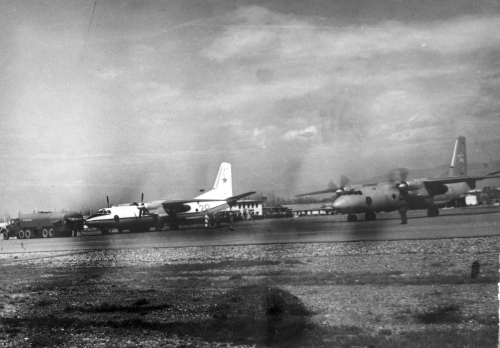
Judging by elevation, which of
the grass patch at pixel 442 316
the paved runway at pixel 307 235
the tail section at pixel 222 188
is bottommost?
the grass patch at pixel 442 316

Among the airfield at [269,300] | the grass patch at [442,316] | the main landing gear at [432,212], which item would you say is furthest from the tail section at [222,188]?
the grass patch at [442,316]

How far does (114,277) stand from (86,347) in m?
5.48

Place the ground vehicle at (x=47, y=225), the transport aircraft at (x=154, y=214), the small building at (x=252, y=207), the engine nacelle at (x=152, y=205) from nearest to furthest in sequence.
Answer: the transport aircraft at (x=154, y=214), the ground vehicle at (x=47, y=225), the engine nacelle at (x=152, y=205), the small building at (x=252, y=207)

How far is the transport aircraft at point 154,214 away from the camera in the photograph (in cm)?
3344

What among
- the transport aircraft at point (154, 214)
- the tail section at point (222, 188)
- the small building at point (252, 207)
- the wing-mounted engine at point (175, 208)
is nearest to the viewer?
the transport aircraft at point (154, 214)

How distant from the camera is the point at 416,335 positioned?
6254 millimetres

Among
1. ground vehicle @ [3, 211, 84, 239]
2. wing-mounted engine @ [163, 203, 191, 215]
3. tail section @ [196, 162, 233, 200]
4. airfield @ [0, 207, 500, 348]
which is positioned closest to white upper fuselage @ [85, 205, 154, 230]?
wing-mounted engine @ [163, 203, 191, 215]

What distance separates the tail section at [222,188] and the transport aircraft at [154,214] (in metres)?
1.79

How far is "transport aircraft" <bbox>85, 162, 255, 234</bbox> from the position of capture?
3344 centimetres

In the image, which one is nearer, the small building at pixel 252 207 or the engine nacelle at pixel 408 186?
the engine nacelle at pixel 408 186

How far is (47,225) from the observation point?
35.1 metres

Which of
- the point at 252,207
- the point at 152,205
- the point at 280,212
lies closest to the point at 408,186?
the point at 152,205

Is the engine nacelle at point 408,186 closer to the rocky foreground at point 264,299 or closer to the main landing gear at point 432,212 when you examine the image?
the main landing gear at point 432,212

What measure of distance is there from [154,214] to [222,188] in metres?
7.44
